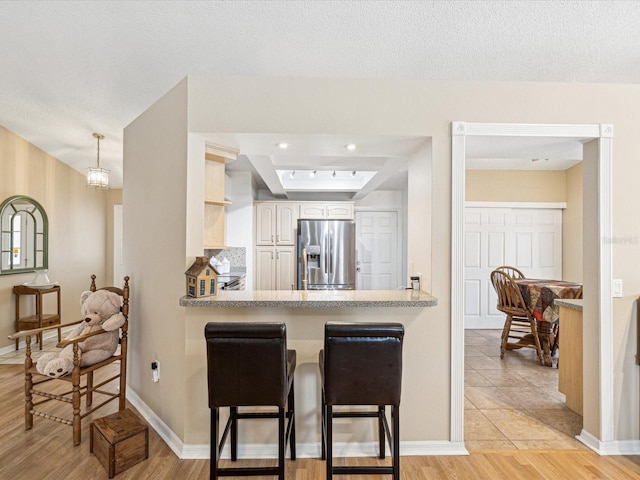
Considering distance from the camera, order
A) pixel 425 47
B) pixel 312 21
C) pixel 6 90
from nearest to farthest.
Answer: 1. pixel 312 21
2. pixel 425 47
3. pixel 6 90

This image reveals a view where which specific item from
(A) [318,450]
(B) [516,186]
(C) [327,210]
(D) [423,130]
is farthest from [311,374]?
(B) [516,186]

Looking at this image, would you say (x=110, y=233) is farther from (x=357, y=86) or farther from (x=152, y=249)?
(x=357, y=86)

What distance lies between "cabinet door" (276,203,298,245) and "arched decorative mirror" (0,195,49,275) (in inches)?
121

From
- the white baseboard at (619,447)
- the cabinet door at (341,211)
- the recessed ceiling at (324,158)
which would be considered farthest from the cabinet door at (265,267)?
the white baseboard at (619,447)

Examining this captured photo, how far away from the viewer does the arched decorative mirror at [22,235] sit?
4.03 metres

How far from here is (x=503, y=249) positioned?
5.52m

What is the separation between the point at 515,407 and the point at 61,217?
570 centimetres

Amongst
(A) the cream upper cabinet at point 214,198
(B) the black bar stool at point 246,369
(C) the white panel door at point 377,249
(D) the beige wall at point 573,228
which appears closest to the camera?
(B) the black bar stool at point 246,369

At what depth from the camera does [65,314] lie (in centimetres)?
496

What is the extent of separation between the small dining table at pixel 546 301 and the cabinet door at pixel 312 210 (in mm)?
2995

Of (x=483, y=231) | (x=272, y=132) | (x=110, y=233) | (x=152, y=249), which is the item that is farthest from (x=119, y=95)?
(x=483, y=231)

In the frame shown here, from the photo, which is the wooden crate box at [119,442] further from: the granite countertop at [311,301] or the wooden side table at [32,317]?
the wooden side table at [32,317]

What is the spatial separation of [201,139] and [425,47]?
1.50 metres

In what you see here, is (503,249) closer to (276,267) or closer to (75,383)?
(276,267)
